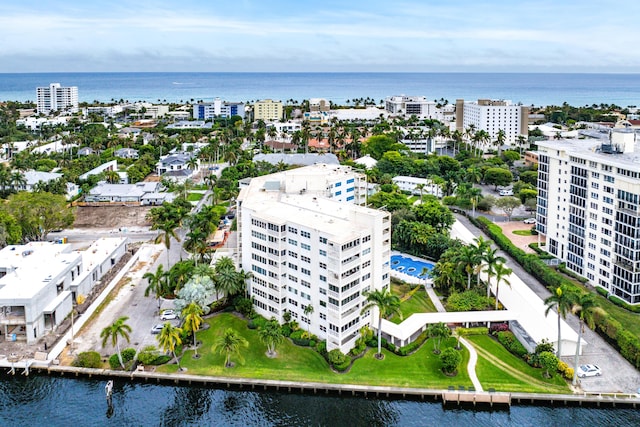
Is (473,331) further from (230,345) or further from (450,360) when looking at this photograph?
(230,345)

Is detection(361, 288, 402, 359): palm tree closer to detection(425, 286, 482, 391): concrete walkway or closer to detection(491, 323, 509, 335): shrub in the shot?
detection(425, 286, 482, 391): concrete walkway

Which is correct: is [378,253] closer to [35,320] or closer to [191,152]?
[35,320]

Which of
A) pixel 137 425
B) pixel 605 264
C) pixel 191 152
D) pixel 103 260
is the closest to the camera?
pixel 137 425

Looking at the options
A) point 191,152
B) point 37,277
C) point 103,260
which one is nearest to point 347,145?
point 191,152

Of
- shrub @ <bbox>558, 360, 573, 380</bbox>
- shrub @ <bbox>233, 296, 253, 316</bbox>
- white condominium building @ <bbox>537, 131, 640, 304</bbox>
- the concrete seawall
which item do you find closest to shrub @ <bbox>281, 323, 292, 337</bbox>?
Result: shrub @ <bbox>233, 296, 253, 316</bbox>

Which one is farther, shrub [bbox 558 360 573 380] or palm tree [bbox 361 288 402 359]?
palm tree [bbox 361 288 402 359]

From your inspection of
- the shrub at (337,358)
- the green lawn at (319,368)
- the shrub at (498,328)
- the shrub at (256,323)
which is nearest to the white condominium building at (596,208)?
the shrub at (498,328)

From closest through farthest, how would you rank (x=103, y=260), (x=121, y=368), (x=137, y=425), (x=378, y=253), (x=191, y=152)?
1. (x=137, y=425)
2. (x=121, y=368)
3. (x=378, y=253)
4. (x=103, y=260)
5. (x=191, y=152)
